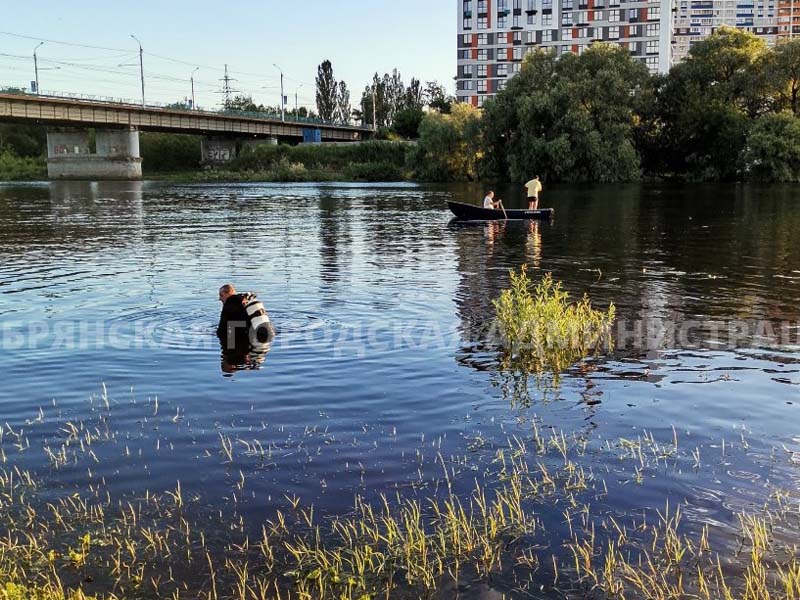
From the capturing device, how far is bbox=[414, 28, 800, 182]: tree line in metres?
87.6

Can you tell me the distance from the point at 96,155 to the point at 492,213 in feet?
361

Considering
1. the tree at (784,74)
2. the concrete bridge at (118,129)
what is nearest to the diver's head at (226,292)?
the tree at (784,74)

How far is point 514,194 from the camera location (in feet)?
234

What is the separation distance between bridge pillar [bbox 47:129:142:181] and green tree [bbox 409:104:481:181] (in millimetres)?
52706

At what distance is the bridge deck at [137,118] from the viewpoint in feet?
353

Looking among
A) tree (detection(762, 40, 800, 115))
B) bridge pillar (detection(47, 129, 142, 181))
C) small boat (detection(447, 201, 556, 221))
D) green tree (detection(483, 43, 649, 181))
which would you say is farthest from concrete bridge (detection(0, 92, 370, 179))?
tree (detection(762, 40, 800, 115))

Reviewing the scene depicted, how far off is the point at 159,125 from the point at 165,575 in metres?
133

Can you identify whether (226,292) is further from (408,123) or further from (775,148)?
(408,123)

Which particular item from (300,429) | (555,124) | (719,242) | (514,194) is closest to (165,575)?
(300,429)

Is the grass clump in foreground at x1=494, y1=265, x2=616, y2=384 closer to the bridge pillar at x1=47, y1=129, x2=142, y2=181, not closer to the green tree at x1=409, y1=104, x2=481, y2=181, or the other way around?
the green tree at x1=409, y1=104, x2=481, y2=181

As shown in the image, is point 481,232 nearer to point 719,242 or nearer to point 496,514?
point 719,242

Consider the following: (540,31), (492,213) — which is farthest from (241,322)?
(540,31)

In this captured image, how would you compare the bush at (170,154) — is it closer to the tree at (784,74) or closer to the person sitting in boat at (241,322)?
the tree at (784,74)

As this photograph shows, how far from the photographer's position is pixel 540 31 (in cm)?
16550
